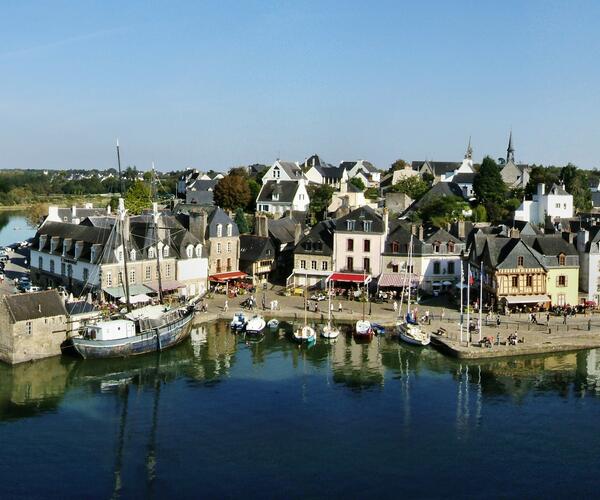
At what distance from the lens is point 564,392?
119 ft

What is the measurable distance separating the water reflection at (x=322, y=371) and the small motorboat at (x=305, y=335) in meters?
0.58

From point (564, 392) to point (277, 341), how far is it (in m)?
16.9

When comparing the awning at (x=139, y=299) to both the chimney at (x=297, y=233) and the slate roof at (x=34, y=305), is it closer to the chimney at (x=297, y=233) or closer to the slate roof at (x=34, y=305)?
the slate roof at (x=34, y=305)

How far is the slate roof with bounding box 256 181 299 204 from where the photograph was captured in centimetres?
8444

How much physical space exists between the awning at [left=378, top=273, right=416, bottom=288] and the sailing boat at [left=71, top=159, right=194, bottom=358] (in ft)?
53.0

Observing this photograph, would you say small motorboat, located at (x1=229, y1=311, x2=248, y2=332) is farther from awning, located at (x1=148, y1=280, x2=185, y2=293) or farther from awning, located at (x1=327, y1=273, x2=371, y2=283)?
awning, located at (x1=327, y1=273, x2=371, y2=283)

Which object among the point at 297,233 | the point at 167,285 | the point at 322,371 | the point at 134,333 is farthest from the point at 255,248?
the point at 322,371

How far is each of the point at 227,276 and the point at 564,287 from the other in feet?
81.5

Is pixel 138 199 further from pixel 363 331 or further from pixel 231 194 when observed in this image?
pixel 363 331

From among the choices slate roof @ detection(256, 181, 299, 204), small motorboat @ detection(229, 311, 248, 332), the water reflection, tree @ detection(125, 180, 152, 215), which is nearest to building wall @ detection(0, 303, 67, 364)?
the water reflection

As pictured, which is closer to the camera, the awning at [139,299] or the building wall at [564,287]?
the awning at [139,299]

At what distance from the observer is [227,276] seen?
58.6 meters

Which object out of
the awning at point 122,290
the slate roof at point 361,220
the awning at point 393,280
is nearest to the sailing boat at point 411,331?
the awning at point 393,280

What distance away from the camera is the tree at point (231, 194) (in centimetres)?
8538
